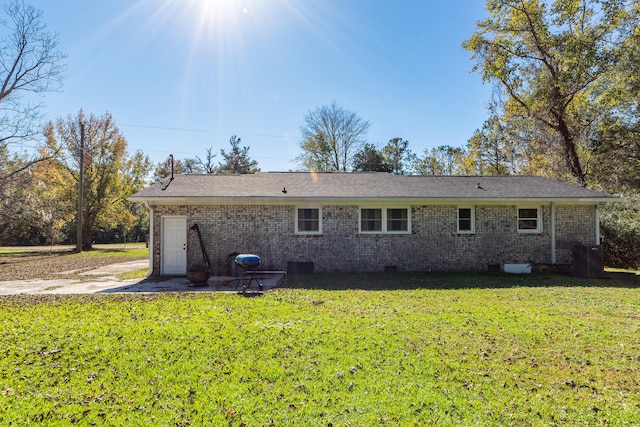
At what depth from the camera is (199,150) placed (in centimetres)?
4353

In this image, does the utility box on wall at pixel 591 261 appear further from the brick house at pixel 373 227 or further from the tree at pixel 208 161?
the tree at pixel 208 161

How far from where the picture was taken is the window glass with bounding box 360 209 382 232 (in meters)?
12.0

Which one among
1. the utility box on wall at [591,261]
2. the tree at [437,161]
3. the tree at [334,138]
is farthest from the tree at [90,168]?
the tree at [437,161]

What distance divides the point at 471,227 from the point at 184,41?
12.3 metres

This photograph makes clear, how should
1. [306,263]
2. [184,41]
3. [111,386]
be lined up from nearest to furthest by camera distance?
[111,386]
[306,263]
[184,41]

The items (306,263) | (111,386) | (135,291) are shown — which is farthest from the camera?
(306,263)

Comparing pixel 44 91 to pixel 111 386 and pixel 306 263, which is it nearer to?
pixel 306 263

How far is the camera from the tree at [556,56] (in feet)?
58.3

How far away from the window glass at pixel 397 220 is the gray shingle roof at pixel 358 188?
67 centimetres

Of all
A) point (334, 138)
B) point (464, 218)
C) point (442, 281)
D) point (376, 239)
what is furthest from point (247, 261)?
point (334, 138)

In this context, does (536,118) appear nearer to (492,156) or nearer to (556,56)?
(556,56)

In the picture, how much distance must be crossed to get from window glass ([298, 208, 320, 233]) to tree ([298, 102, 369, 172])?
2365 centimetres

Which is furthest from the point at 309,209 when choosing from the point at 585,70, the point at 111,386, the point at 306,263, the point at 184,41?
the point at 585,70

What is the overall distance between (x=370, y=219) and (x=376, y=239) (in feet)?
2.36
